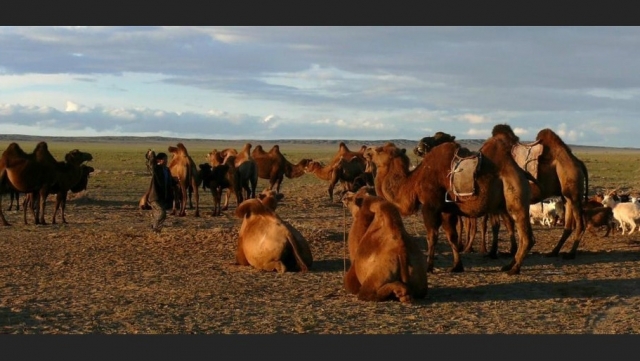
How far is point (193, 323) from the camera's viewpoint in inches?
375

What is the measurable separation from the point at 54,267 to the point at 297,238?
377 cm

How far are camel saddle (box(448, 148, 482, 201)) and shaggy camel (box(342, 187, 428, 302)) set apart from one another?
7.31ft

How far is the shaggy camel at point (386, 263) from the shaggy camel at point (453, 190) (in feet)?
8.03

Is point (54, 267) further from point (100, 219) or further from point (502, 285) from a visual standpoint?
point (100, 219)

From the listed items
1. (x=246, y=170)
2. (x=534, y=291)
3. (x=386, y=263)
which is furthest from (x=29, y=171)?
(x=534, y=291)

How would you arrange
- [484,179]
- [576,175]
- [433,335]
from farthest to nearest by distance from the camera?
1. [576,175]
2. [484,179]
3. [433,335]

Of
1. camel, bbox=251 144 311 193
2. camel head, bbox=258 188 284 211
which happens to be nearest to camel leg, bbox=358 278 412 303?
camel head, bbox=258 188 284 211

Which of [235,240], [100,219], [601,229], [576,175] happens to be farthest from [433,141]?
[100,219]

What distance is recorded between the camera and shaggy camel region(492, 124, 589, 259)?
15.5 metres

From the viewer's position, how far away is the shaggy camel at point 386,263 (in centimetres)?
1045

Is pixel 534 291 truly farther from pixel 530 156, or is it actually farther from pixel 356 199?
pixel 530 156

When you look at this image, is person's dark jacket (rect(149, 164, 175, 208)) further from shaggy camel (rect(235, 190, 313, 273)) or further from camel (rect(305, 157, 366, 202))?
camel (rect(305, 157, 366, 202))

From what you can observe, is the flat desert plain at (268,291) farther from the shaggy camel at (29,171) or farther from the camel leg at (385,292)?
the shaggy camel at (29,171)

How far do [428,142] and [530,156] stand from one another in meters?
1.83
